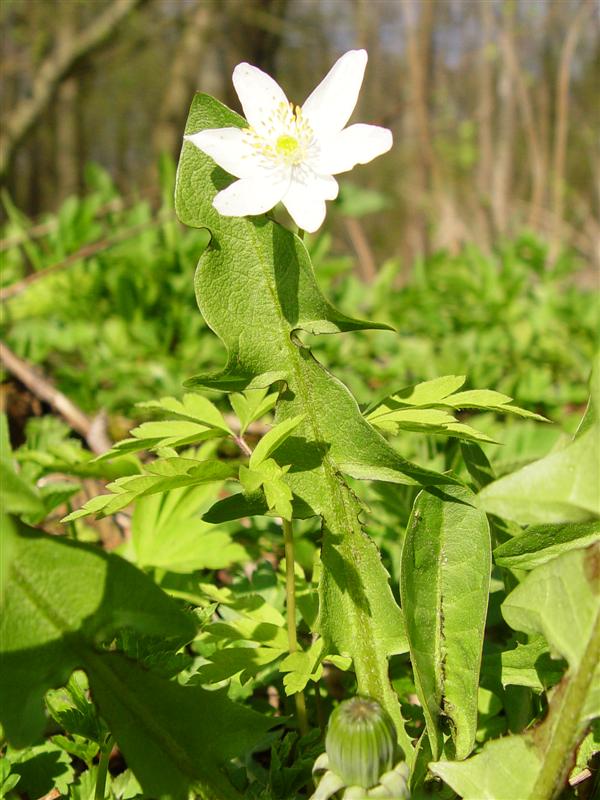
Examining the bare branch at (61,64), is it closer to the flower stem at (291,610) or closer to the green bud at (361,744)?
the flower stem at (291,610)

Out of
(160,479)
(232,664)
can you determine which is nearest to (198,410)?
(160,479)

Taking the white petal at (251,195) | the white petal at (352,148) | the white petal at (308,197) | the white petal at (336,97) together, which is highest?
the white petal at (336,97)

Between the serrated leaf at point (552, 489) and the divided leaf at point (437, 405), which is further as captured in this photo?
the divided leaf at point (437, 405)

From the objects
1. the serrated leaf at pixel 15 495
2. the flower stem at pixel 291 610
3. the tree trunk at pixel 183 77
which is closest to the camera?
the serrated leaf at pixel 15 495

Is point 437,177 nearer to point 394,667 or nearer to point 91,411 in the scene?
point 91,411

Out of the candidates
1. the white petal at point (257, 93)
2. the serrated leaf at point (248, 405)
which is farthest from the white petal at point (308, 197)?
the serrated leaf at point (248, 405)

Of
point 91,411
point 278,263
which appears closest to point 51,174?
point 91,411

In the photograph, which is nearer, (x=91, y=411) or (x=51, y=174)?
(x=91, y=411)
